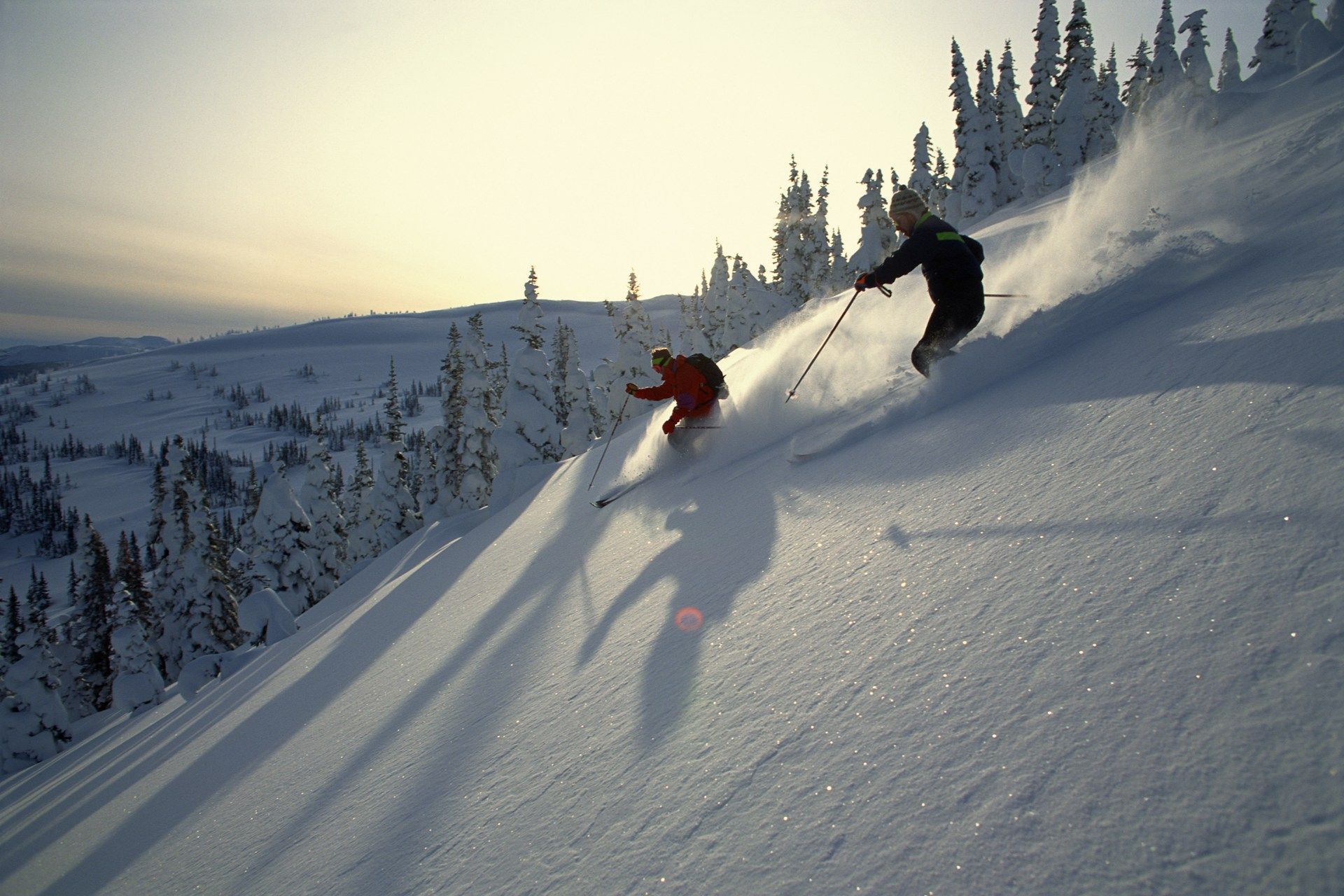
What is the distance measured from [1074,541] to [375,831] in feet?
11.6

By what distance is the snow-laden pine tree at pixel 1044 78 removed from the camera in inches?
1350

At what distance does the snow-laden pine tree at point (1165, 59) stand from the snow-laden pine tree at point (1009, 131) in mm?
6694

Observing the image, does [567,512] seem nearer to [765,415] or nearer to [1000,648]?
[765,415]

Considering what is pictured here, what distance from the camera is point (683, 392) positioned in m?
8.71

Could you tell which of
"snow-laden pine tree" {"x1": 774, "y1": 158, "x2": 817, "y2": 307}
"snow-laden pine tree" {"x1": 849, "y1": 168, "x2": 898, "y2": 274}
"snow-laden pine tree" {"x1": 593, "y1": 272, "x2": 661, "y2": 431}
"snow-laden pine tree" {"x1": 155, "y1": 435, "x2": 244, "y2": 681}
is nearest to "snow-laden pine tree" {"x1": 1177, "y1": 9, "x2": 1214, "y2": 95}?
"snow-laden pine tree" {"x1": 849, "y1": 168, "x2": 898, "y2": 274}

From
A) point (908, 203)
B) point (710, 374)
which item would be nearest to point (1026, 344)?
point (908, 203)

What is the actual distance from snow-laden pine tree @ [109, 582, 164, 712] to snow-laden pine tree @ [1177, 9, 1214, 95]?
5995 cm

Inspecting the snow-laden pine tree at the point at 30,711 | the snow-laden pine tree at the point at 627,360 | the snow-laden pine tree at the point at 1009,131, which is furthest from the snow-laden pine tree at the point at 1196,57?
the snow-laden pine tree at the point at 30,711

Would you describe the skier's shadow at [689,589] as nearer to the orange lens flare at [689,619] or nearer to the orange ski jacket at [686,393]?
the orange lens flare at [689,619]

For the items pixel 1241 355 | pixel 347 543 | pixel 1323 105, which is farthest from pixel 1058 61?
pixel 347 543

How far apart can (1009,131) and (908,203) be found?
157ft

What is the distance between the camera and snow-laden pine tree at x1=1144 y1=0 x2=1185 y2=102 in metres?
34.8

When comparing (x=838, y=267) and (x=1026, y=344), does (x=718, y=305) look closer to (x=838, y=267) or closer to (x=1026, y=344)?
(x=838, y=267)

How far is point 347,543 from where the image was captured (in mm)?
43594
